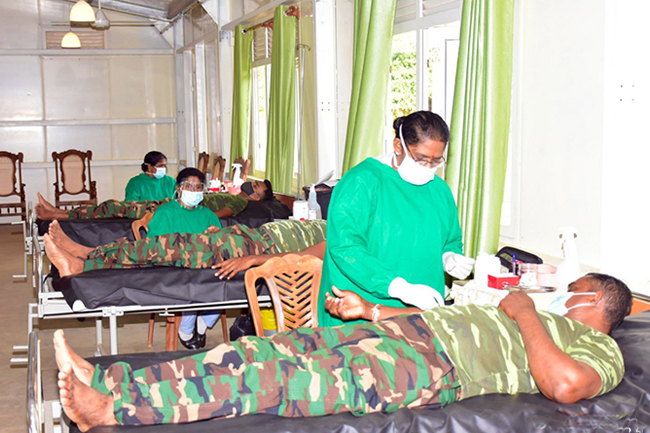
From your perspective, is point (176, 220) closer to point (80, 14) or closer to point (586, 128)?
point (586, 128)

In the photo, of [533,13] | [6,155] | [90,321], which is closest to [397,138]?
[533,13]

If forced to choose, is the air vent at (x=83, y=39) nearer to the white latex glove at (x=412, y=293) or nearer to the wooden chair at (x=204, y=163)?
the wooden chair at (x=204, y=163)

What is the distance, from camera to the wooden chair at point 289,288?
8.90ft

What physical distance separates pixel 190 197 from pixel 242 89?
3217 mm

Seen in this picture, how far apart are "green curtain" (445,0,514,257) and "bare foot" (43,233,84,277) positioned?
1.82 m

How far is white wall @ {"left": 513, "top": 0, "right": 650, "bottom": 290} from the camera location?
256 cm

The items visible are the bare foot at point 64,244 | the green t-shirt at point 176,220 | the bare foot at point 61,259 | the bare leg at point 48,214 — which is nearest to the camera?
the bare foot at point 61,259

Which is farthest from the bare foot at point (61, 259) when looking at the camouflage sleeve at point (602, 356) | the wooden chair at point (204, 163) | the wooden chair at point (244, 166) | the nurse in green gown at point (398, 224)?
the wooden chair at point (204, 163)

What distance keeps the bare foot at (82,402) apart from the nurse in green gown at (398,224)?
837 millimetres

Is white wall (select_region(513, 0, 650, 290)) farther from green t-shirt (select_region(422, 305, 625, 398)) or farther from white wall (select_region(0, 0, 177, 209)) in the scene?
white wall (select_region(0, 0, 177, 209))

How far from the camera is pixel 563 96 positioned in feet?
9.33

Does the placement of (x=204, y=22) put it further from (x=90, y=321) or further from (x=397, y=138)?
(x=397, y=138)

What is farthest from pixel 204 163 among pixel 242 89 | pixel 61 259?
pixel 61 259

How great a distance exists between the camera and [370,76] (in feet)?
13.2
